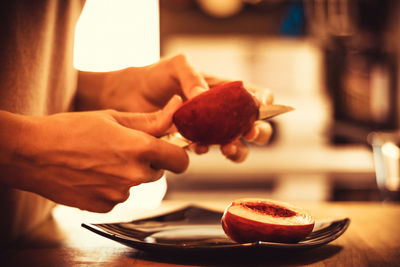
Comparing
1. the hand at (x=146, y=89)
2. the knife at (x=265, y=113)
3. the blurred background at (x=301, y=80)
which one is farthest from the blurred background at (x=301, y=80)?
the knife at (x=265, y=113)

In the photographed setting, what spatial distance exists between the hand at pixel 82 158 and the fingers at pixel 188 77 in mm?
228

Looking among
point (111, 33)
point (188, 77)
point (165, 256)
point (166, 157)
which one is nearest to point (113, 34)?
point (111, 33)

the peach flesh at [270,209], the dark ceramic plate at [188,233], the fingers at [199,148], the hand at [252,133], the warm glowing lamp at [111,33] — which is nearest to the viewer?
the dark ceramic plate at [188,233]

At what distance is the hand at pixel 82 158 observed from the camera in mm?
646

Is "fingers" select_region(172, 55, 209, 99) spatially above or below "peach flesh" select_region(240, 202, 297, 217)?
above

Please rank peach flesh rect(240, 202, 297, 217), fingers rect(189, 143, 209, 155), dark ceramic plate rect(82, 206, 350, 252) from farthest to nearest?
fingers rect(189, 143, 209, 155) < peach flesh rect(240, 202, 297, 217) < dark ceramic plate rect(82, 206, 350, 252)

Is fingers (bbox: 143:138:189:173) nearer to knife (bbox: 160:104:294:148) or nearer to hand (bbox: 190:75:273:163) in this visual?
knife (bbox: 160:104:294:148)

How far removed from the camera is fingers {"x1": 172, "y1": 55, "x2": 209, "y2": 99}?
36.5 inches

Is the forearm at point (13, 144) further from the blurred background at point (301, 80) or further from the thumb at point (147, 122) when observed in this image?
the blurred background at point (301, 80)

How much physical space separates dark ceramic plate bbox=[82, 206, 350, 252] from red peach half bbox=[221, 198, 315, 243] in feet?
0.07

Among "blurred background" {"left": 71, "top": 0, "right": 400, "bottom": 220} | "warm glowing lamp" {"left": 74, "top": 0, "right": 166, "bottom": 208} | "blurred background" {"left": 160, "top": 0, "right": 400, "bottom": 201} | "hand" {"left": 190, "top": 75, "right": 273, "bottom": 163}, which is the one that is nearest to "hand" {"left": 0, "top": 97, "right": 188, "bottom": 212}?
"hand" {"left": 190, "top": 75, "right": 273, "bottom": 163}

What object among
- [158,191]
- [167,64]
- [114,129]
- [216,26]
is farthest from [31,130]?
[216,26]

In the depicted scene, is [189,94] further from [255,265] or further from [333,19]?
[333,19]

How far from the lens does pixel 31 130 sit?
25.3 inches
